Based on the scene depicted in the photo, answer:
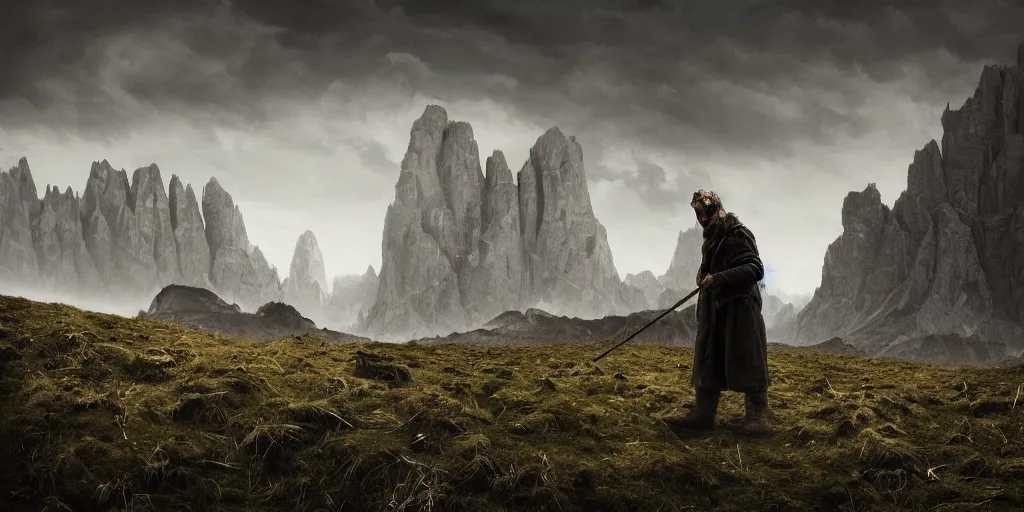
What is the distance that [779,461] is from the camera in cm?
733

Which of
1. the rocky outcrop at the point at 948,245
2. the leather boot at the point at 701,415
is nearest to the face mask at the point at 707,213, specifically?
the leather boot at the point at 701,415

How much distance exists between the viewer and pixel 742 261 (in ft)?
28.0

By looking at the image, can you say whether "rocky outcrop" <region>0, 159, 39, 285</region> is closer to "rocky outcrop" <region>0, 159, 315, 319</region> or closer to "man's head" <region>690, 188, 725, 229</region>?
"rocky outcrop" <region>0, 159, 315, 319</region>

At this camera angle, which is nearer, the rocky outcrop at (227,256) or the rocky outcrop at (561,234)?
the rocky outcrop at (561,234)

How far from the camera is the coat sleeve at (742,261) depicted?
8273mm

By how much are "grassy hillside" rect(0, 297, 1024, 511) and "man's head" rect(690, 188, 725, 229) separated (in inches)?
96.9

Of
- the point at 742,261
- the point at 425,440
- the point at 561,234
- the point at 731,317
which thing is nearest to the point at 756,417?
the point at 731,317

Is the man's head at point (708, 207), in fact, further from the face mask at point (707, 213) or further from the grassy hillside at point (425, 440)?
the grassy hillside at point (425, 440)

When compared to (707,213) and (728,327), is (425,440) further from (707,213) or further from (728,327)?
(707,213)

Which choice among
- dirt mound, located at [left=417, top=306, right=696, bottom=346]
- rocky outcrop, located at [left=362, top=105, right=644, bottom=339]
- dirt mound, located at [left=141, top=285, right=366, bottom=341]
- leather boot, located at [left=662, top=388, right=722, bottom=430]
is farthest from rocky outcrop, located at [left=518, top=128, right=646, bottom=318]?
leather boot, located at [left=662, top=388, right=722, bottom=430]

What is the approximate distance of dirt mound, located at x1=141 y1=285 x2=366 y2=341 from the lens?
8288 centimetres

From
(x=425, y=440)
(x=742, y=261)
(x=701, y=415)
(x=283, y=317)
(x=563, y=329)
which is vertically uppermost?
(x=563, y=329)

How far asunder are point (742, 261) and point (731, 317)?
2.23 ft

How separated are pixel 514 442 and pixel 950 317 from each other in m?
126
